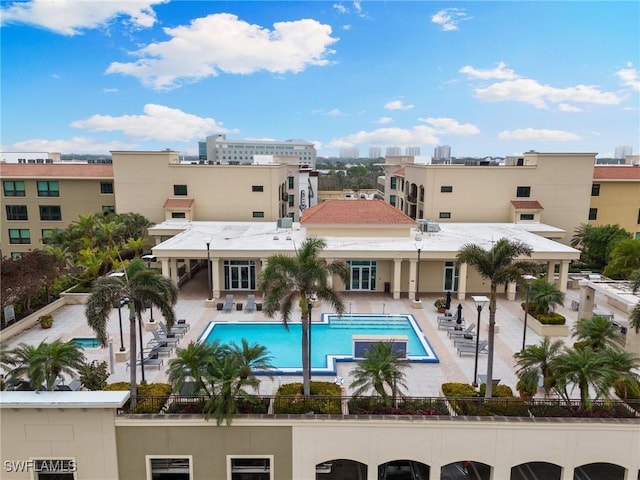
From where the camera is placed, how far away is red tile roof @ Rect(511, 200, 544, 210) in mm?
38062

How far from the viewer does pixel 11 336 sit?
72.1 feet

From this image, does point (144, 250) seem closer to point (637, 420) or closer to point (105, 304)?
point (105, 304)

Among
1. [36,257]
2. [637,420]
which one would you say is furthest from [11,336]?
[637,420]

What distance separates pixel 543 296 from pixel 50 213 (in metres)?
42.0

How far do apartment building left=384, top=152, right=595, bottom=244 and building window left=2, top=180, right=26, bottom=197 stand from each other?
122ft

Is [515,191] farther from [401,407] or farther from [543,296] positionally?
[401,407]

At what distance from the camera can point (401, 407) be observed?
47.0 feet

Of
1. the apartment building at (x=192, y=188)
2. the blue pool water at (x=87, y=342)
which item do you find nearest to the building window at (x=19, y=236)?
the apartment building at (x=192, y=188)

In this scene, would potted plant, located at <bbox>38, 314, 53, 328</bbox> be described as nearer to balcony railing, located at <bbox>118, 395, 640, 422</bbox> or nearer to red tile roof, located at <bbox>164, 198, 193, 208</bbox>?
balcony railing, located at <bbox>118, 395, 640, 422</bbox>

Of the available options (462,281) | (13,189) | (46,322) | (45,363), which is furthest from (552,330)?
(13,189)

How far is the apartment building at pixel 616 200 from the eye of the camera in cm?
4084

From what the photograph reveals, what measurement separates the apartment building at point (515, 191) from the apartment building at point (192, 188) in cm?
1429

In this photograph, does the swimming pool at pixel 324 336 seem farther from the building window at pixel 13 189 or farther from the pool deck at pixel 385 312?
the building window at pixel 13 189

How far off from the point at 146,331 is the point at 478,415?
54.7 ft
